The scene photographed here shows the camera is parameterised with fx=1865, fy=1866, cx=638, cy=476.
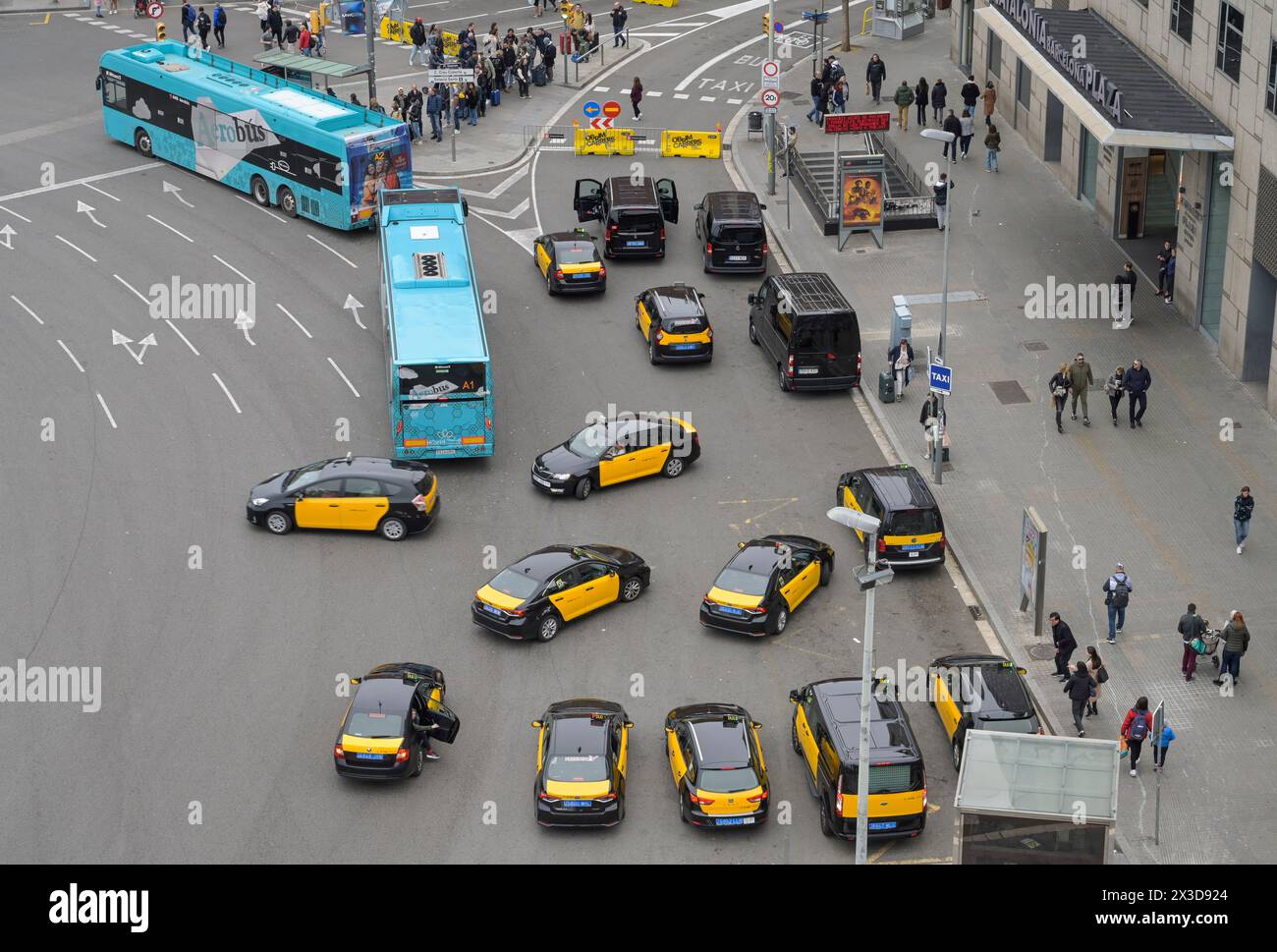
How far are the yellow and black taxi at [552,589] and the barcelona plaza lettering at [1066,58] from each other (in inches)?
729

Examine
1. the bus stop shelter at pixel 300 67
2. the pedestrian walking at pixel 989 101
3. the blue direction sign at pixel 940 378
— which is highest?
the bus stop shelter at pixel 300 67

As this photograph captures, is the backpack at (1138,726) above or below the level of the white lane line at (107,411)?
below

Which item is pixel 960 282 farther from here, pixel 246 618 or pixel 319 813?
pixel 319 813

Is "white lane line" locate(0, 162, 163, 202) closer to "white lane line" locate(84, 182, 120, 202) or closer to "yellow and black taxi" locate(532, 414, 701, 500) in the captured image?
"white lane line" locate(84, 182, 120, 202)

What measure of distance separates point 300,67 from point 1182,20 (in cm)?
3071

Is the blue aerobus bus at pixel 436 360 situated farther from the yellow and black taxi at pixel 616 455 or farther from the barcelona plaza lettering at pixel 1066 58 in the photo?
the barcelona plaza lettering at pixel 1066 58

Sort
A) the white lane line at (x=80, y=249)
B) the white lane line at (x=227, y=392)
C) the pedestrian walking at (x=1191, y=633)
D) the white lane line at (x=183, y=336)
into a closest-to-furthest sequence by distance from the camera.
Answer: the pedestrian walking at (x=1191, y=633), the white lane line at (x=227, y=392), the white lane line at (x=183, y=336), the white lane line at (x=80, y=249)

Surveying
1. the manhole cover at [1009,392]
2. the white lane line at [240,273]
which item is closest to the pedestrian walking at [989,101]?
the manhole cover at [1009,392]

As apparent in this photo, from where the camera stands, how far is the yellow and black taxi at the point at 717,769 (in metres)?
30.6

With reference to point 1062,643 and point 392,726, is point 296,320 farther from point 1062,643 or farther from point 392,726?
point 1062,643

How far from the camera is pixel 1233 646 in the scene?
3409 cm

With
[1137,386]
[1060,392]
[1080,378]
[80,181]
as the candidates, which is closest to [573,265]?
[1060,392]

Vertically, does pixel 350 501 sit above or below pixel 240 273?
below

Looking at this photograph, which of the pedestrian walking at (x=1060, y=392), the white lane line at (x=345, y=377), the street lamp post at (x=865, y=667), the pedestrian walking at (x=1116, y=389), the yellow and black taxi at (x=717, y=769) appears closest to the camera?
the street lamp post at (x=865, y=667)
